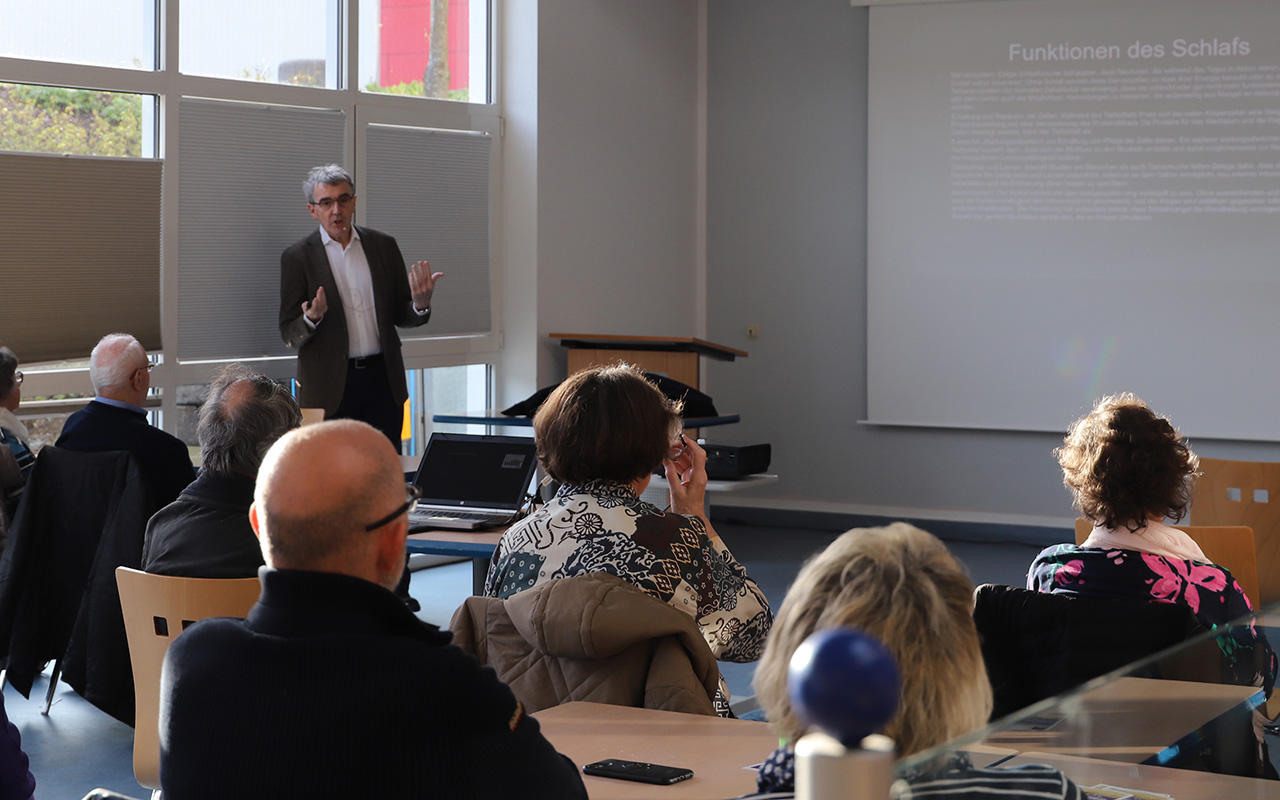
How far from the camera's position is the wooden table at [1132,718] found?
1015 mm

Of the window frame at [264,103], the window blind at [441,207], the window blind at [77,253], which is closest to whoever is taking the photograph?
the window blind at [77,253]

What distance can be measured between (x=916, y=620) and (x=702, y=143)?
7.33m

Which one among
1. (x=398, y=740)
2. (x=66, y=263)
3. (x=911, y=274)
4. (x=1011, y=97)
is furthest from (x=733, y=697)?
(x=1011, y=97)

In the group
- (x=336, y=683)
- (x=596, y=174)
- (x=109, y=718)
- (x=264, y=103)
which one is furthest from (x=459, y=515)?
(x=596, y=174)

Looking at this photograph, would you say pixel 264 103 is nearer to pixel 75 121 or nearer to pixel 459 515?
pixel 75 121

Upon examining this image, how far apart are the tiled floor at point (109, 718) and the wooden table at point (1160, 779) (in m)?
1.34

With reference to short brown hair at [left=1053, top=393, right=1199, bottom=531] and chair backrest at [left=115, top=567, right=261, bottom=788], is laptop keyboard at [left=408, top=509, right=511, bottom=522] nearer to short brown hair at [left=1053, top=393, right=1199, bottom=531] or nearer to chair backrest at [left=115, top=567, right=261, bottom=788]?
chair backrest at [left=115, top=567, right=261, bottom=788]

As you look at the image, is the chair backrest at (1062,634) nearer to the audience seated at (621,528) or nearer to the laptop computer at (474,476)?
the audience seated at (621,528)

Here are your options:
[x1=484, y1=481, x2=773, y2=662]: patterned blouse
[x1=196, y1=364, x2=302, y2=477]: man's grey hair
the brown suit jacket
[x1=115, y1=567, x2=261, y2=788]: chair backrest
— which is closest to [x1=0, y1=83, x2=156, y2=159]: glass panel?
the brown suit jacket

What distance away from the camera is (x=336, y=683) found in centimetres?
137

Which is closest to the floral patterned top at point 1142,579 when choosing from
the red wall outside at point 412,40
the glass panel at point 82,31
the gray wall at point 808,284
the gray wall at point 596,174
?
the glass panel at point 82,31

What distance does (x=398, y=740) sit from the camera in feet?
4.47

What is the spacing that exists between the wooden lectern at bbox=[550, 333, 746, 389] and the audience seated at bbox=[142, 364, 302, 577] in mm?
3551

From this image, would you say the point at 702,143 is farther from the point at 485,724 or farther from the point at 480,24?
the point at 485,724
